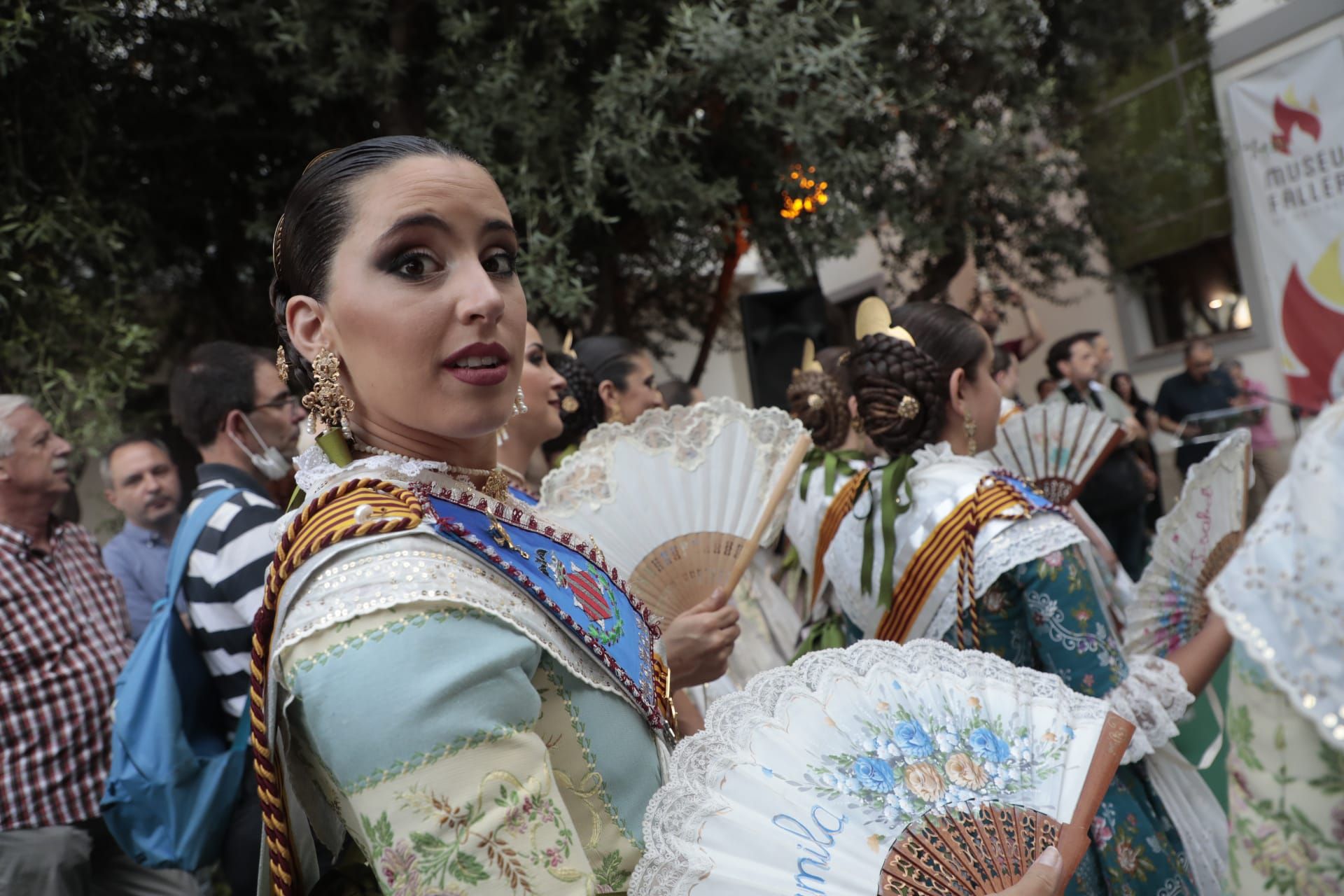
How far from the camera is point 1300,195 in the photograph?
858cm

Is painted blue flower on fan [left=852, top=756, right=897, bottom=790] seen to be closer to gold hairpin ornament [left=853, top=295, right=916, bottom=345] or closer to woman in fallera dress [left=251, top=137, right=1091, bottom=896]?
woman in fallera dress [left=251, top=137, right=1091, bottom=896]

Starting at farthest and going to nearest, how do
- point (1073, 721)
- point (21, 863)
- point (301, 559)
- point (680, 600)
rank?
point (21, 863), point (680, 600), point (1073, 721), point (301, 559)

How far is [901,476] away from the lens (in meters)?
2.54

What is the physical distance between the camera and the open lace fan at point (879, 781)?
1.19 m

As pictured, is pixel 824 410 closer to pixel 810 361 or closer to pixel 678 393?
pixel 810 361

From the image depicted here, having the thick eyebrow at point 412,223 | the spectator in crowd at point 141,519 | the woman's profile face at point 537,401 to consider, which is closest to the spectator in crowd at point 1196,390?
the woman's profile face at point 537,401

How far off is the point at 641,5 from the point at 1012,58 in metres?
2.53

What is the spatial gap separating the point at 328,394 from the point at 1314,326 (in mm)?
9064

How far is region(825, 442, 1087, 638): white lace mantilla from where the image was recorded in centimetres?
224

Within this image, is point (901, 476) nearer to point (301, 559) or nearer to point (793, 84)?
point (301, 559)

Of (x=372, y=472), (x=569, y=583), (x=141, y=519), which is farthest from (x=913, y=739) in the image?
(x=141, y=519)

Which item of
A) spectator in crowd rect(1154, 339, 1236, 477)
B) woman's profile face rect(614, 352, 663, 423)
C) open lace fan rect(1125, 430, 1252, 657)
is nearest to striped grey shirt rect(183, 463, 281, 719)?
woman's profile face rect(614, 352, 663, 423)

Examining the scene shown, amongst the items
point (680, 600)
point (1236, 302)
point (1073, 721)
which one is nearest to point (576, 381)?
point (680, 600)

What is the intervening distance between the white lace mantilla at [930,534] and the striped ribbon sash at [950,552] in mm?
15
